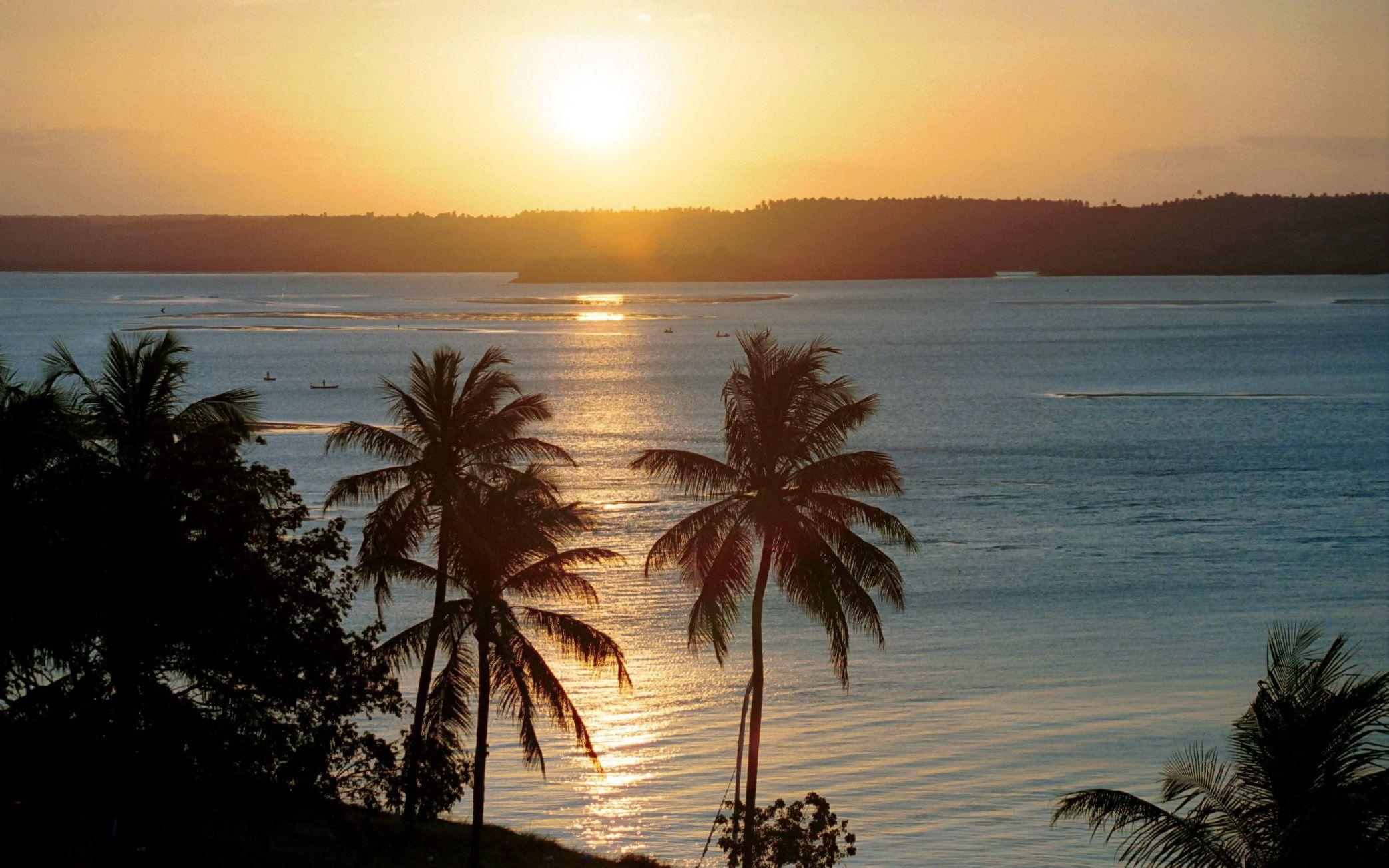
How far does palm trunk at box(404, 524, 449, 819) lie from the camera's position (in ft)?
72.7

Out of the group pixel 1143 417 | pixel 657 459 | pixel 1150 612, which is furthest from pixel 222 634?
pixel 1143 417

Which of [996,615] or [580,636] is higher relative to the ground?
[996,615]

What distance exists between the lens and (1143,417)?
3969 inches

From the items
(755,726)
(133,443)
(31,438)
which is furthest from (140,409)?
(755,726)

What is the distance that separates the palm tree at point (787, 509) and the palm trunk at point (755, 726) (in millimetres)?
44

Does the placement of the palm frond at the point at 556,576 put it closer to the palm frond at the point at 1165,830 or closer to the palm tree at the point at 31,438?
the palm tree at the point at 31,438

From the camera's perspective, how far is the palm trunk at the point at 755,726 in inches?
861

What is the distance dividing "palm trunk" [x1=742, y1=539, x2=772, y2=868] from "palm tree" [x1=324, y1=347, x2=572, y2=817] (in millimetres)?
4774

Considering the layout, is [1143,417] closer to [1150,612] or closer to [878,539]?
[878,539]

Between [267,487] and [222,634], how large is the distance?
2.45 metres

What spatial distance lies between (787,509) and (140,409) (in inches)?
420

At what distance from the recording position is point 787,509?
73.9ft

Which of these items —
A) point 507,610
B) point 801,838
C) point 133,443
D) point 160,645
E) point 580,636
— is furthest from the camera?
point 507,610

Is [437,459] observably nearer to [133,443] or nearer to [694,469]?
[694,469]
